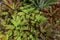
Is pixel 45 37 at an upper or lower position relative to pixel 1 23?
lower

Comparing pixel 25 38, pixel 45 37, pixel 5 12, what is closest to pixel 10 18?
pixel 5 12

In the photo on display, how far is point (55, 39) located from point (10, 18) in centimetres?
101

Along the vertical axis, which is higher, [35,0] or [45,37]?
[35,0]

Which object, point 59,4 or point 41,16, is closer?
point 41,16

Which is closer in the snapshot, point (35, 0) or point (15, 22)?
point (15, 22)

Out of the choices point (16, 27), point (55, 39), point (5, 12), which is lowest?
point (55, 39)

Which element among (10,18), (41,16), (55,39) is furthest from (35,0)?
(55,39)

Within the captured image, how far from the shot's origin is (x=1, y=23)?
358 cm

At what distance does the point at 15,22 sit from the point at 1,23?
293 mm

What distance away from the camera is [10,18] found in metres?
3.68

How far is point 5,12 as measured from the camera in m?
3.68

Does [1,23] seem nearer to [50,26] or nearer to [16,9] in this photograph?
[16,9]

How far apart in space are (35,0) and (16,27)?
78 centimetres

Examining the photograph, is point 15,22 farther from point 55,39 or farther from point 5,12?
point 55,39
